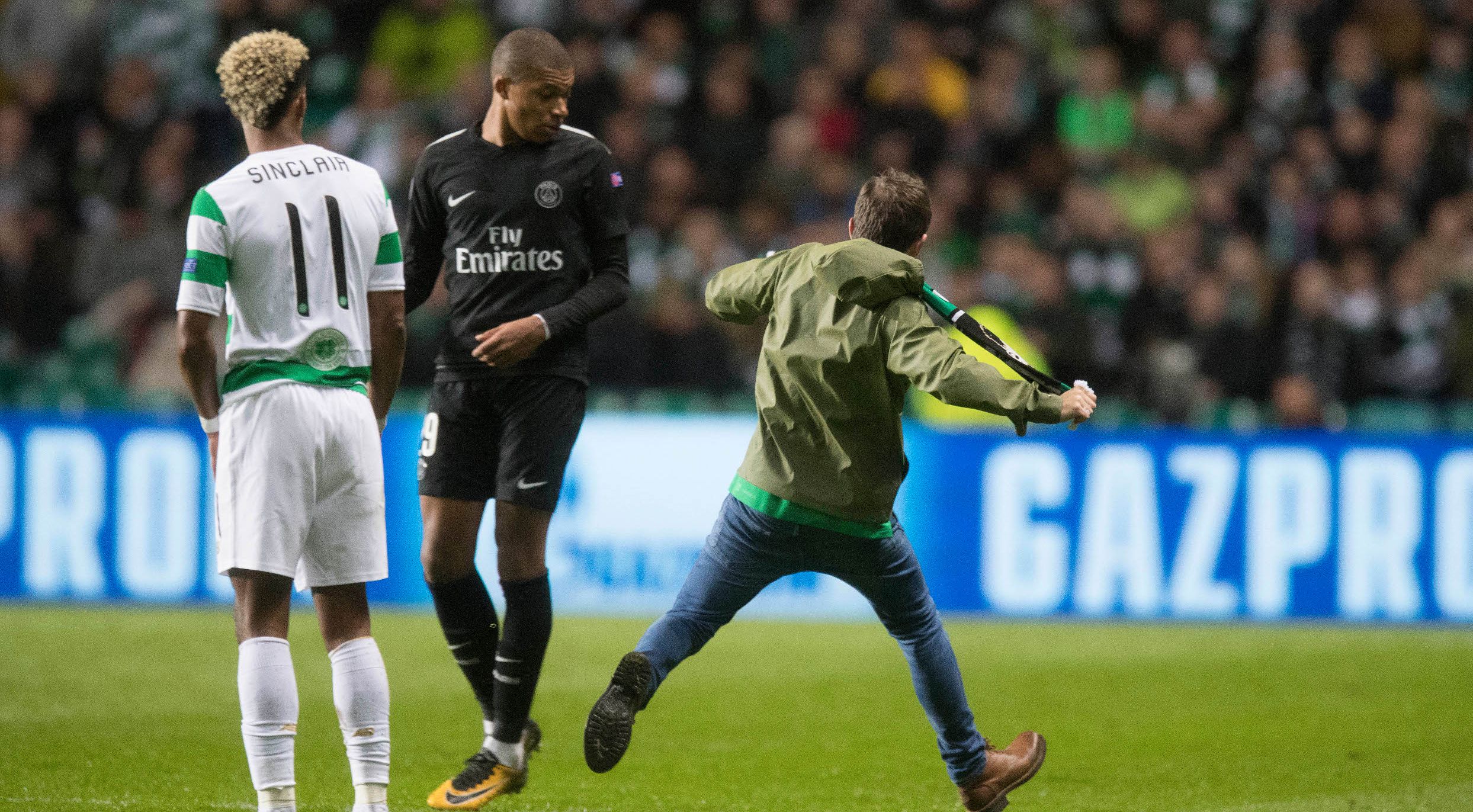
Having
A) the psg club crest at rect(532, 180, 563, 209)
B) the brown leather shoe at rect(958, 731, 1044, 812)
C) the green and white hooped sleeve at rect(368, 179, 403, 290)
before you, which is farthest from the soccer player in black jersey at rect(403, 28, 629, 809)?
the brown leather shoe at rect(958, 731, 1044, 812)

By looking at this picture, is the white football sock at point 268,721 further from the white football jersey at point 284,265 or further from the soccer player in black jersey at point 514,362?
the soccer player in black jersey at point 514,362

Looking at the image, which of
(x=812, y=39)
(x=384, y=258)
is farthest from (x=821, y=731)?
(x=812, y=39)

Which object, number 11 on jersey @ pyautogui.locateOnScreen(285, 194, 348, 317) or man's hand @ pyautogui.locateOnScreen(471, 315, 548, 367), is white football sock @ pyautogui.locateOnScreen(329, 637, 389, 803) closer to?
number 11 on jersey @ pyautogui.locateOnScreen(285, 194, 348, 317)

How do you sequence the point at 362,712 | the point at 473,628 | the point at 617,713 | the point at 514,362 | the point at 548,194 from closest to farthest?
the point at 362,712
the point at 617,713
the point at 514,362
the point at 548,194
the point at 473,628

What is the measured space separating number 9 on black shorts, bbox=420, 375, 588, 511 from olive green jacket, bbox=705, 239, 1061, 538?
80 cm

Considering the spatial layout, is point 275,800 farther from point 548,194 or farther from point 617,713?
point 548,194

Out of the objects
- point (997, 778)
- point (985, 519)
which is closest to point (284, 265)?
point (997, 778)

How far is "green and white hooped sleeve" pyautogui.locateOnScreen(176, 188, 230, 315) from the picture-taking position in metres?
4.39

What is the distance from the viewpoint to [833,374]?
4746 millimetres

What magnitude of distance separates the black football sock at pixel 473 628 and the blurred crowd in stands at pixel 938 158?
18.5ft

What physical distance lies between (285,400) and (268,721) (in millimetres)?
840

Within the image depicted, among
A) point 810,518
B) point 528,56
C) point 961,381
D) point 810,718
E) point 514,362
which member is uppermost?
point 528,56

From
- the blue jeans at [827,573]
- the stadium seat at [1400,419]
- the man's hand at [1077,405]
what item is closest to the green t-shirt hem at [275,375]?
the blue jeans at [827,573]

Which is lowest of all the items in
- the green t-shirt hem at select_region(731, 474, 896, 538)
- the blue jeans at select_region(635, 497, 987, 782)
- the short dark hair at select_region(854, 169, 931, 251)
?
the blue jeans at select_region(635, 497, 987, 782)
